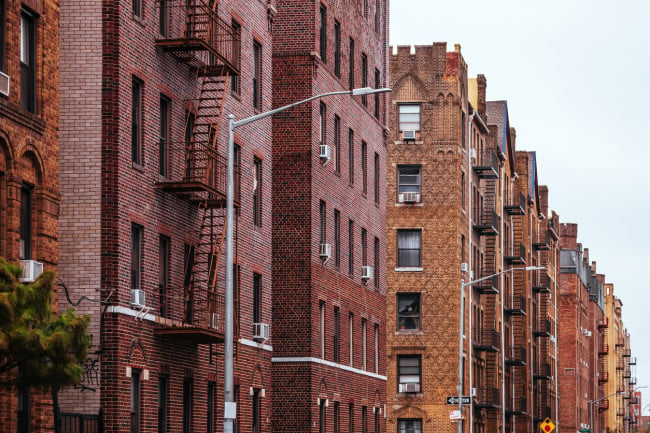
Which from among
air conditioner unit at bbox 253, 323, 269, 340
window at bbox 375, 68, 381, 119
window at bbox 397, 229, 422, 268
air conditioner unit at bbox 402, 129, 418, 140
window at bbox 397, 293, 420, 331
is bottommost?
air conditioner unit at bbox 253, 323, 269, 340

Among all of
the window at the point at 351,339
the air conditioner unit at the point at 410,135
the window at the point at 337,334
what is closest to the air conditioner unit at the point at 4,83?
the window at the point at 337,334

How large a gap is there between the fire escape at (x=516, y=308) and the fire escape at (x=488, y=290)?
6.35 meters

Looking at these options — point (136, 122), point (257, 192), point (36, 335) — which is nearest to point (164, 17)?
point (136, 122)

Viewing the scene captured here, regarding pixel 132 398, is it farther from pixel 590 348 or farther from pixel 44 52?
pixel 590 348

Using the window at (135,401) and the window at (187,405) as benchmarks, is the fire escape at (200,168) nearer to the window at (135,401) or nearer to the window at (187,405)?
the window at (187,405)

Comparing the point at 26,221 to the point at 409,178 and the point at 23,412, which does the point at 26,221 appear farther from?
the point at 409,178

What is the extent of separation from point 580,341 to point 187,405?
10537 cm

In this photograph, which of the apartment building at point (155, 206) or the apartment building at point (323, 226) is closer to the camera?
the apartment building at point (155, 206)

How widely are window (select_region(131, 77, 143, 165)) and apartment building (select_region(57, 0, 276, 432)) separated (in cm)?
4

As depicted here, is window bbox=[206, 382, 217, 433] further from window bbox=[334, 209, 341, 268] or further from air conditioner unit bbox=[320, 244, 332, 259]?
window bbox=[334, 209, 341, 268]

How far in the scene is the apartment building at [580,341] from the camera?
128 meters

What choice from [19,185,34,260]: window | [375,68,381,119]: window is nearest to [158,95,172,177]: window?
[19,185,34,260]: window

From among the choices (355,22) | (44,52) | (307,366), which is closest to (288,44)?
(355,22)

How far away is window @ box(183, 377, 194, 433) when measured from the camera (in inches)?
1383
